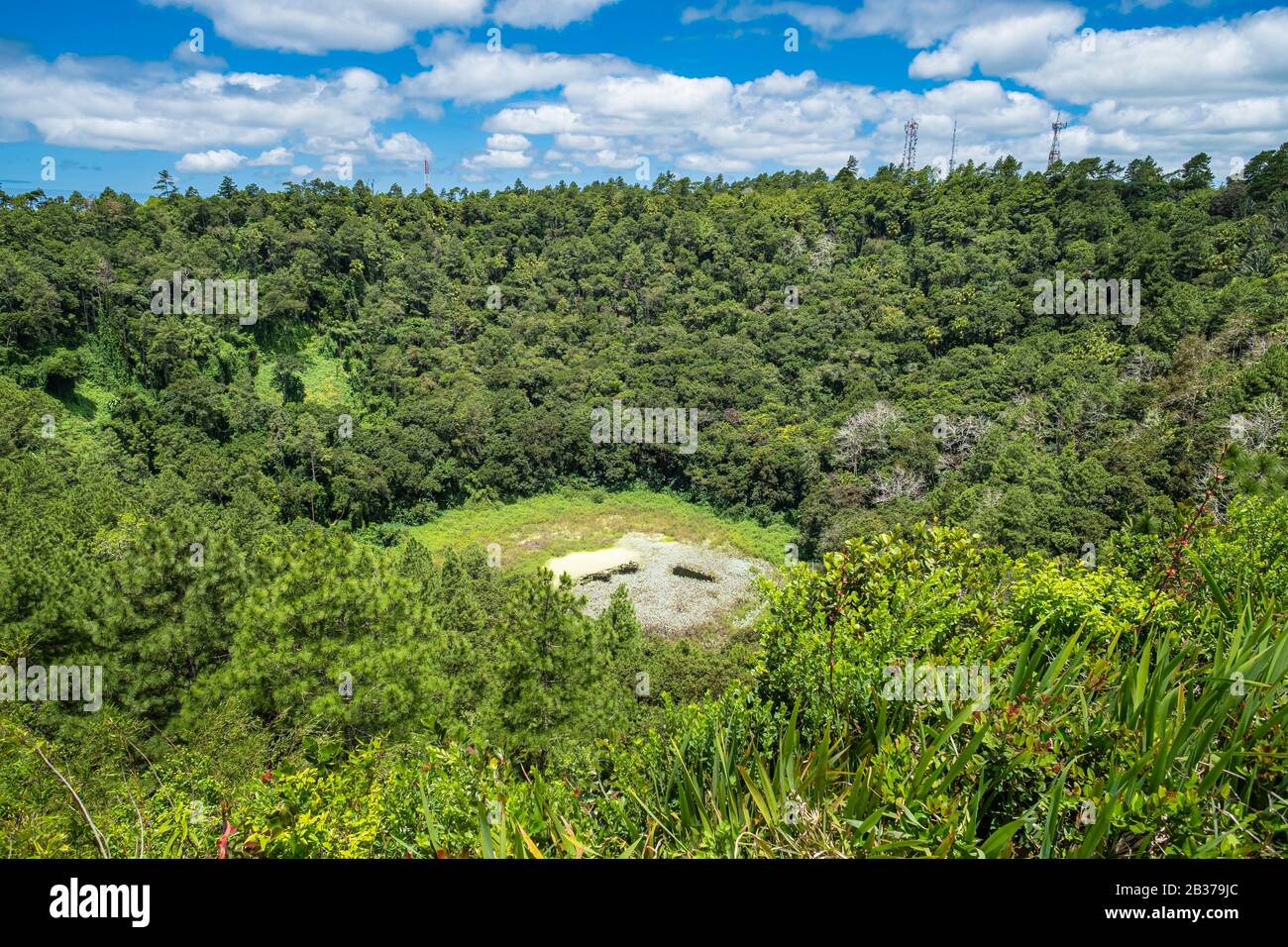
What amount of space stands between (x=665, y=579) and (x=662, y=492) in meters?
12.9

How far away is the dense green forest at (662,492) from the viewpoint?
3.58m

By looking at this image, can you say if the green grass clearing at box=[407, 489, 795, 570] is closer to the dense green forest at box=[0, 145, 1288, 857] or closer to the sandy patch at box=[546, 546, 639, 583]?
the sandy patch at box=[546, 546, 639, 583]

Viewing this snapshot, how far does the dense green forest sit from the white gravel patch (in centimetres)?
378

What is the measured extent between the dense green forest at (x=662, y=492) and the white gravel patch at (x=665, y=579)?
3.78 metres

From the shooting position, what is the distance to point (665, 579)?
34844mm

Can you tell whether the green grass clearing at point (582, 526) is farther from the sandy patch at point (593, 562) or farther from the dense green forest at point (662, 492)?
the dense green forest at point (662, 492)

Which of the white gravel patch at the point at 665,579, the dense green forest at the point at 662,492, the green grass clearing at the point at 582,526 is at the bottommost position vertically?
the white gravel patch at the point at 665,579

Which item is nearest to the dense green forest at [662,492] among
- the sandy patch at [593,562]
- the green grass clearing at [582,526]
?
the green grass clearing at [582,526]

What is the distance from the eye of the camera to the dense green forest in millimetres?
3578
